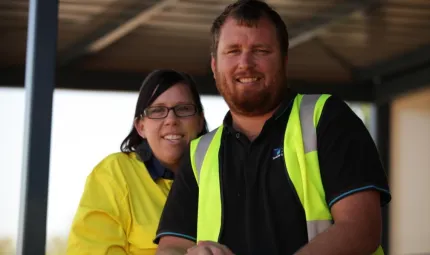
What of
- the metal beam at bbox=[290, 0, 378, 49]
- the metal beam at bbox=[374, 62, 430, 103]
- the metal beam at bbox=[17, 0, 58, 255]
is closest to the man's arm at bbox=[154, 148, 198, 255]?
the metal beam at bbox=[17, 0, 58, 255]

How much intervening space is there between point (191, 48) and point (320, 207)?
6558 millimetres

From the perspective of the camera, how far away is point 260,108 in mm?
2475

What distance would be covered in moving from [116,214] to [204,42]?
220 inches

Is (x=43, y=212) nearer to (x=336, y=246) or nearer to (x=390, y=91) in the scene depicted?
(x=336, y=246)

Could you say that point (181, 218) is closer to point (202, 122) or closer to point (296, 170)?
point (296, 170)

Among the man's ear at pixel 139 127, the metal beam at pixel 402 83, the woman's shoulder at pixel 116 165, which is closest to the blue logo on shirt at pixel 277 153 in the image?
the woman's shoulder at pixel 116 165

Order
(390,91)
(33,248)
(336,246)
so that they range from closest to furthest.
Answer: (336,246) → (33,248) → (390,91)

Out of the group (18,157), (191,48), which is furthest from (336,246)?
(18,157)

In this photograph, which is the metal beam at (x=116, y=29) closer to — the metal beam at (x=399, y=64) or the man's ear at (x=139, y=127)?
the metal beam at (x=399, y=64)

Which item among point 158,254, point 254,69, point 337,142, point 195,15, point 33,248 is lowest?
point 33,248

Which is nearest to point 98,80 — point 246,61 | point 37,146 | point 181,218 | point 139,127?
point 37,146

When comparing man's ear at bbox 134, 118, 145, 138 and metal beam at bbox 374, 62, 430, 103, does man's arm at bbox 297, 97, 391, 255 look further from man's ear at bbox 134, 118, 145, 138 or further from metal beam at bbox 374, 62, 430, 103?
metal beam at bbox 374, 62, 430, 103

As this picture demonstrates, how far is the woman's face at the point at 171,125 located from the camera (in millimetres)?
3373

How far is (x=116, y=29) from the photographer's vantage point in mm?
8078
